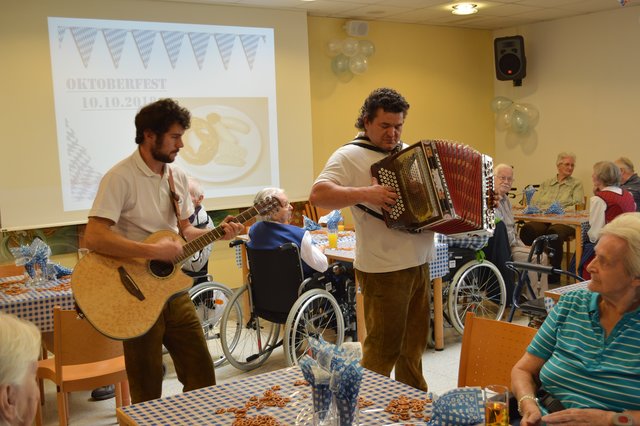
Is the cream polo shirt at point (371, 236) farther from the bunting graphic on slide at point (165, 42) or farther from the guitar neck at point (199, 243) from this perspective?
the bunting graphic on slide at point (165, 42)

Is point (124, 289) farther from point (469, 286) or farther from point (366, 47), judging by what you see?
point (366, 47)

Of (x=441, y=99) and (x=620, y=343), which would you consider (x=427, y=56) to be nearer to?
(x=441, y=99)

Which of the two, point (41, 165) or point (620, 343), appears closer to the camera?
point (620, 343)

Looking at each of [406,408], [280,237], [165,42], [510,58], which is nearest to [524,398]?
[406,408]

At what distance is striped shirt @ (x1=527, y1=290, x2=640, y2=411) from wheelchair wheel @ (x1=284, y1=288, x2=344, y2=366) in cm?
194

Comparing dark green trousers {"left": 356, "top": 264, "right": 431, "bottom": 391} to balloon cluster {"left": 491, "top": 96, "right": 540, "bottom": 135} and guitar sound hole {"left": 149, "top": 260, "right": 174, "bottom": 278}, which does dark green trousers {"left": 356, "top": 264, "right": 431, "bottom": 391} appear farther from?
balloon cluster {"left": 491, "top": 96, "right": 540, "bottom": 135}

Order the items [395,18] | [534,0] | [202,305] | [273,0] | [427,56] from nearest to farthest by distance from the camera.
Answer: [202,305], [273,0], [534,0], [395,18], [427,56]

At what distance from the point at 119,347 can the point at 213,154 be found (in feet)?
11.6

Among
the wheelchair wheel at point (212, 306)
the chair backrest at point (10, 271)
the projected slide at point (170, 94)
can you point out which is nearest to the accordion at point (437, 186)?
the wheelchair wheel at point (212, 306)

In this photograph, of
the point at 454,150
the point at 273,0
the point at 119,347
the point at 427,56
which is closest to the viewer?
the point at 454,150

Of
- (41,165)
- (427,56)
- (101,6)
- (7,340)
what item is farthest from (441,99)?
(7,340)

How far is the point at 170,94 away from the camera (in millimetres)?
6293

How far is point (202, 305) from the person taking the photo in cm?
490

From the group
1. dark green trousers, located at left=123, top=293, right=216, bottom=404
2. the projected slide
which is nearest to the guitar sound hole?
dark green trousers, located at left=123, top=293, right=216, bottom=404
